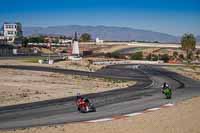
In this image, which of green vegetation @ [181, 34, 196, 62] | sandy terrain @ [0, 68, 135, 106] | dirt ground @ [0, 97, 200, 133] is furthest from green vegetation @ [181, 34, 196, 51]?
dirt ground @ [0, 97, 200, 133]

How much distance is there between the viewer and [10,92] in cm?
4869

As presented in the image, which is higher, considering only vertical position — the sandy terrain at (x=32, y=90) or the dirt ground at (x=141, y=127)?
the dirt ground at (x=141, y=127)

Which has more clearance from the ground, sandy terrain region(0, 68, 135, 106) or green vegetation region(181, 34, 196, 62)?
green vegetation region(181, 34, 196, 62)

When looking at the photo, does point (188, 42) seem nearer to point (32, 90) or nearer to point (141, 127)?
point (32, 90)

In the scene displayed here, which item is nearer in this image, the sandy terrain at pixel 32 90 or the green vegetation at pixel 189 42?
the sandy terrain at pixel 32 90

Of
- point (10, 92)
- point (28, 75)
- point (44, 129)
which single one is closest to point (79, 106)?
point (44, 129)

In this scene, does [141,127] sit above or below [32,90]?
above

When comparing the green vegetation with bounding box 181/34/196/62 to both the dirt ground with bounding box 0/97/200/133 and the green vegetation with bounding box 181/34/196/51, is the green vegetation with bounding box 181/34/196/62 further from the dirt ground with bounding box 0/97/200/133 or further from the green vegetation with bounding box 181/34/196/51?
the dirt ground with bounding box 0/97/200/133

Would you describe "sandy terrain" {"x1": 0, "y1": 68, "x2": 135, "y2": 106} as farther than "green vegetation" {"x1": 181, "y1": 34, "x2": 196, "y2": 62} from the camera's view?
No

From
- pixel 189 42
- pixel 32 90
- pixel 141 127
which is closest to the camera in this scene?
pixel 141 127

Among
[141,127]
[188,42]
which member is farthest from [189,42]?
[141,127]

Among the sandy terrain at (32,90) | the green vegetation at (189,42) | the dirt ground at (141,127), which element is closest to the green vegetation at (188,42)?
the green vegetation at (189,42)

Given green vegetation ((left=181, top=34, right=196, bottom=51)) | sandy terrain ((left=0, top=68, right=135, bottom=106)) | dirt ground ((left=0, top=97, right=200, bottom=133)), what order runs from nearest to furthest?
dirt ground ((left=0, top=97, right=200, bottom=133)) < sandy terrain ((left=0, top=68, right=135, bottom=106)) < green vegetation ((left=181, top=34, right=196, bottom=51))

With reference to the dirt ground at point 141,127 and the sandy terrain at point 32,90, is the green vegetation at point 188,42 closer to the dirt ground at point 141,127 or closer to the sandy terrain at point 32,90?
the sandy terrain at point 32,90
